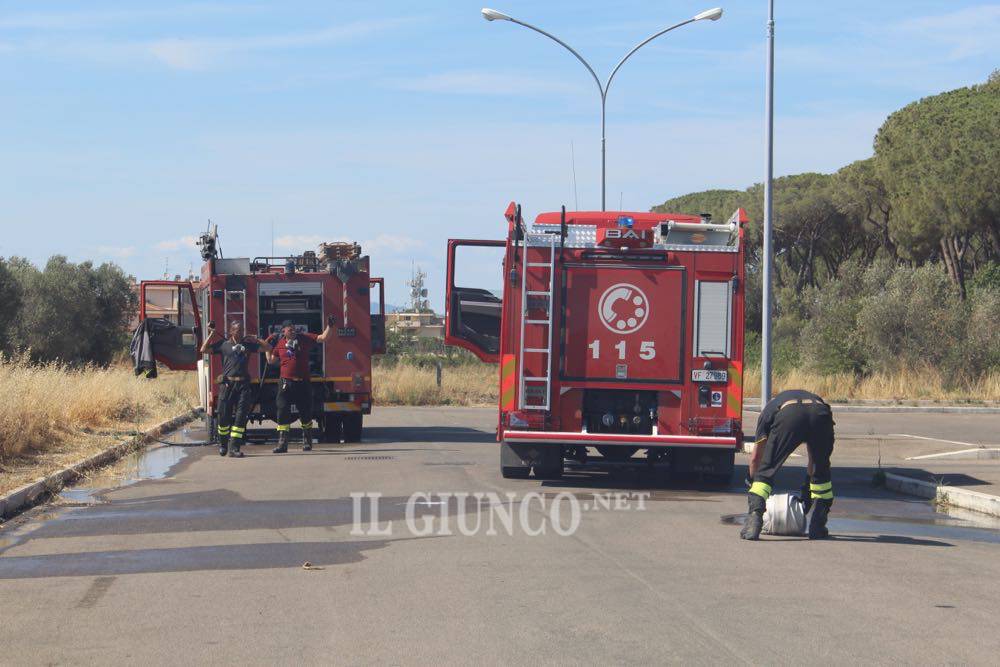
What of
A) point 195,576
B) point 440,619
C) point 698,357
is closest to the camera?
point 440,619

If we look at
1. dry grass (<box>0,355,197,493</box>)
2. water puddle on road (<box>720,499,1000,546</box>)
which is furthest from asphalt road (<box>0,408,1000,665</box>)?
dry grass (<box>0,355,197,493</box>)

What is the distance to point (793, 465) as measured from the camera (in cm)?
1781

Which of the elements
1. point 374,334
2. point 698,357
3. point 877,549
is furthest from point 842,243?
point 877,549

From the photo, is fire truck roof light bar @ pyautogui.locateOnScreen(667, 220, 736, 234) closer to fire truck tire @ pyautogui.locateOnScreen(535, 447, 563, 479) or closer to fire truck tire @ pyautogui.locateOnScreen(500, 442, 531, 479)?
fire truck tire @ pyautogui.locateOnScreen(535, 447, 563, 479)

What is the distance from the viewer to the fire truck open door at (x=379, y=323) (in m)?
21.0

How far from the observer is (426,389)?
1341 inches

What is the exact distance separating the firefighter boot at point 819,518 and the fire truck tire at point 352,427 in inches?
434

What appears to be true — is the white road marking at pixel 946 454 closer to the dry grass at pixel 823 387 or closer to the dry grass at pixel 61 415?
the dry grass at pixel 61 415

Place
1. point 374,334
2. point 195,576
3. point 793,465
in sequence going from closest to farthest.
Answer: point 195,576
point 793,465
point 374,334

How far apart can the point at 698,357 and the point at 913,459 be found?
6.11 metres

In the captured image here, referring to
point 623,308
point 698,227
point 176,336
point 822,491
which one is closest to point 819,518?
point 822,491

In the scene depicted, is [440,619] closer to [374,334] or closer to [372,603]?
[372,603]

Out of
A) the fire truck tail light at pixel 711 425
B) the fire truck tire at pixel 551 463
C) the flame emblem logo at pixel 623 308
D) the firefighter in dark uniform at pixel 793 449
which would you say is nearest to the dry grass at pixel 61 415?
the fire truck tire at pixel 551 463

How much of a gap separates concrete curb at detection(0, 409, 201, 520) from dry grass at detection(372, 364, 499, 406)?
12.9 m
